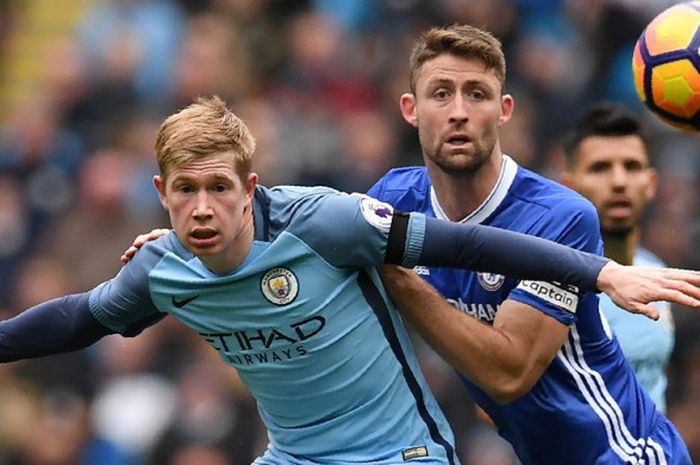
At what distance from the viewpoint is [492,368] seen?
532cm

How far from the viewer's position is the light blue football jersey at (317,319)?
16.1ft

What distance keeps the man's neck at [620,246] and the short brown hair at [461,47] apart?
1.54 m

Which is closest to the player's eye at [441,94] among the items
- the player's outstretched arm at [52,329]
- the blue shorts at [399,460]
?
the blue shorts at [399,460]

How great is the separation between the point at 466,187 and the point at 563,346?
A: 0.65 m

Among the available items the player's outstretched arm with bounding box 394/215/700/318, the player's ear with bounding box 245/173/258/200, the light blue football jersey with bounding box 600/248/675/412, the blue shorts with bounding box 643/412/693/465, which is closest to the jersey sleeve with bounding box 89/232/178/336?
the player's ear with bounding box 245/173/258/200

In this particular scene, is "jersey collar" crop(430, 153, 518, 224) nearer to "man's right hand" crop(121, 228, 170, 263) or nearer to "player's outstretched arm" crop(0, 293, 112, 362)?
"man's right hand" crop(121, 228, 170, 263)

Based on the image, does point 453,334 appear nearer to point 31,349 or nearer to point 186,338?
point 31,349

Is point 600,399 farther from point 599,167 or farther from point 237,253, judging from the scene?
point 599,167

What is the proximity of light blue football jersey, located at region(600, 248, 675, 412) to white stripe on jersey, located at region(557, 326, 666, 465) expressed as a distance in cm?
112

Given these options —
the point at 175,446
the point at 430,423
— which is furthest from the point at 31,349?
the point at 175,446

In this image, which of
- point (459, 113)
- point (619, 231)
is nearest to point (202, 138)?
point (459, 113)

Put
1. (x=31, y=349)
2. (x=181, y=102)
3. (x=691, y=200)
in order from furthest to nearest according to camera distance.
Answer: (x=181, y=102)
(x=691, y=200)
(x=31, y=349)

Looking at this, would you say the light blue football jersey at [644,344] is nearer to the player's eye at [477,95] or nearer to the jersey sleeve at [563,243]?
the jersey sleeve at [563,243]

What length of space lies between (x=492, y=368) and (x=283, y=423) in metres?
0.74
